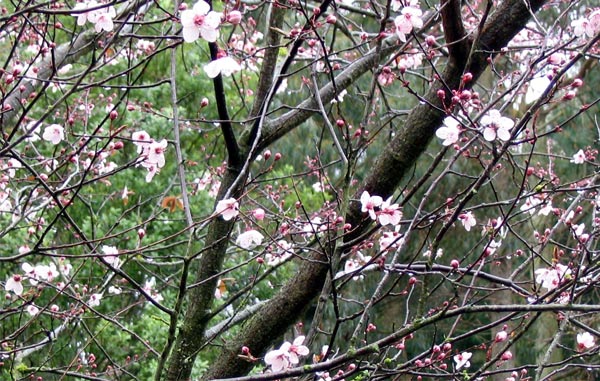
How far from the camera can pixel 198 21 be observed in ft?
6.04

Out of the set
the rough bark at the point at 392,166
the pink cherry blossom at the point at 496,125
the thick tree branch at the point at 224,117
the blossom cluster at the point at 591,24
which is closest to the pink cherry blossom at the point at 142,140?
the thick tree branch at the point at 224,117

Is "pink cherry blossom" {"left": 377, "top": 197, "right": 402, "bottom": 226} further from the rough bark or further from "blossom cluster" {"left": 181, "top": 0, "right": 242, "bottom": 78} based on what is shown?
"blossom cluster" {"left": 181, "top": 0, "right": 242, "bottom": 78}

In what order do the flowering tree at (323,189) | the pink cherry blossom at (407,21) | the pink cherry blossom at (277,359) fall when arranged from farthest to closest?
the pink cherry blossom at (407,21) → the pink cherry blossom at (277,359) → the flowering tree at (323,189)

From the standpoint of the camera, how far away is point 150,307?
21.1 ft

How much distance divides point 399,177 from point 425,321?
89 centimetres

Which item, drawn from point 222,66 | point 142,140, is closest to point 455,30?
point 222,66

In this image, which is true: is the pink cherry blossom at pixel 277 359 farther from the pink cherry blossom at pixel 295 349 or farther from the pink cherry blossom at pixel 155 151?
the pink cherry blossom at pixel 155 151

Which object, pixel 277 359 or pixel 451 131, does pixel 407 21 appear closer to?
pixel 451 131

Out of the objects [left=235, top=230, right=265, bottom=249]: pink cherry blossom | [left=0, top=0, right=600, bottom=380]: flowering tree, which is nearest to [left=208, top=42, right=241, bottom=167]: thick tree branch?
[left=0, top=0, right=600, bottom=380]: flowering tree

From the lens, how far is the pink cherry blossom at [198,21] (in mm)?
1825

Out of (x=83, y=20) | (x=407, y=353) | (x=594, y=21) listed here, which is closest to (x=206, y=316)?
(x=83, y=20)

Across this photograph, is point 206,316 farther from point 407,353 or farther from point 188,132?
point 407,353

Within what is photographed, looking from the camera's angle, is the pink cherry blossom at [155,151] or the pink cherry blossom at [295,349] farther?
the pink cherry blossom at [155,151]

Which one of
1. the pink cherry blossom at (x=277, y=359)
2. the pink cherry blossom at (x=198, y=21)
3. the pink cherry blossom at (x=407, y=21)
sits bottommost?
the pink cherry blossom at (x=277, y=359)
